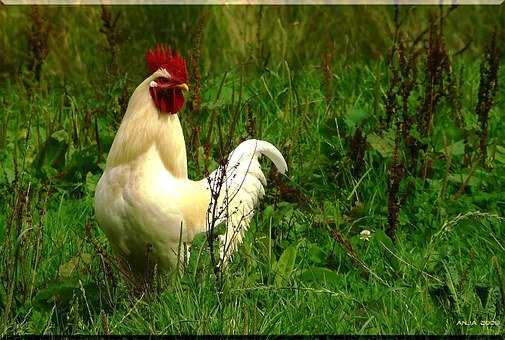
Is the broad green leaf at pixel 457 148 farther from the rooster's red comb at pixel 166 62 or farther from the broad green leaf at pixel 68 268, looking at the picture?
the broad green leaf at pixel 68 268

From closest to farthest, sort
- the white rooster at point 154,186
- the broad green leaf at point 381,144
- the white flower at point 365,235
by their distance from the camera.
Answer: the white rooster at point 154,186 → the white flower at point 365,235 → the broad green leaf at point 381,144

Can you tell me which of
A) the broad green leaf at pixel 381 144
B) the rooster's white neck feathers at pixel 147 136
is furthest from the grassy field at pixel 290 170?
the rooster's white neck feathers at pixel 147 136

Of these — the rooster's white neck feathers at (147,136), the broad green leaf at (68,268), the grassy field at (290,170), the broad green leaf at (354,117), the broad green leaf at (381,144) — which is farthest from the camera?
the broad green leaf at (354,117)

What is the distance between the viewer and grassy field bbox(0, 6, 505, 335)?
389cm

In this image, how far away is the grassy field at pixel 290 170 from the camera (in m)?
3.89

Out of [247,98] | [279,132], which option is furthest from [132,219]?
[247,98]

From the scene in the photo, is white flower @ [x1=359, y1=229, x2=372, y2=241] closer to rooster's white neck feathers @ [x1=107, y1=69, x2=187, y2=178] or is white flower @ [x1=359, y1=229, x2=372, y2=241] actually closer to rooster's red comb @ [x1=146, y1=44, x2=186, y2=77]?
rooster's white neck feathers @ [x1=107, y1=69, x2=187, y2=178]

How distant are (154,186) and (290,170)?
1444 millimetres

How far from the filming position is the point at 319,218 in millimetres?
4836

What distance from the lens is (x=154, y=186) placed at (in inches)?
160

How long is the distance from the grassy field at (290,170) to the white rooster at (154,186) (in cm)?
11

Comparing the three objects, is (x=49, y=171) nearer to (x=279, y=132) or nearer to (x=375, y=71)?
(x=279, y=132)

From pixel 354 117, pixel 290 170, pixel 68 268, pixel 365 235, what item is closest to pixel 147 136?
pixel 68 268

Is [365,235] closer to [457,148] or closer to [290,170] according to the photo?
[290,170]
